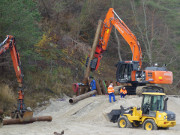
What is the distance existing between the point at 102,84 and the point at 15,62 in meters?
9.00

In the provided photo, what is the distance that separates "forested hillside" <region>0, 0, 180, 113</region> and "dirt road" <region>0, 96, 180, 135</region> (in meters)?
2.61

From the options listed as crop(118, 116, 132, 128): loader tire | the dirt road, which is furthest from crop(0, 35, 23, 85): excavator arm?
crop(118, 116, 132, 128): loader tire

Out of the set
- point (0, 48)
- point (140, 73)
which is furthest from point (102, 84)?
point (0, 48)

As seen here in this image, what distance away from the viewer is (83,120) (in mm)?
17219

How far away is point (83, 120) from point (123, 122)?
3.15 meters

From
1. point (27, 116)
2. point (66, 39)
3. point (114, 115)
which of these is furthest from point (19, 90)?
point (66, 39)

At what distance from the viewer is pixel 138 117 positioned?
14242 mm

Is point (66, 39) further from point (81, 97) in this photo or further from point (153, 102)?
point (153, 102)

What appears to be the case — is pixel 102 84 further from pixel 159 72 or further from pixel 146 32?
pixel 146 32

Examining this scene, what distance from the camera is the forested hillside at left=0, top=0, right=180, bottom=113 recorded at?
2017 centimetres

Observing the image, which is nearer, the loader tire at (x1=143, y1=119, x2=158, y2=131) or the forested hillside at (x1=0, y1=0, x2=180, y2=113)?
the loader tire at (x1=143, y1=119, x2=158, y2=131)

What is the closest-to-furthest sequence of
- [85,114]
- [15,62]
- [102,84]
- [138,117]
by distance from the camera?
[138,117]
[15,62]
[85,114]
[102,84]

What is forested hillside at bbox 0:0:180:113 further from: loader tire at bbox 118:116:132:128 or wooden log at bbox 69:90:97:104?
loader tire at bbox 118:116:132:128

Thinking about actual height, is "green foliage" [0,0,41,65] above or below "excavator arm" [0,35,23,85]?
above
